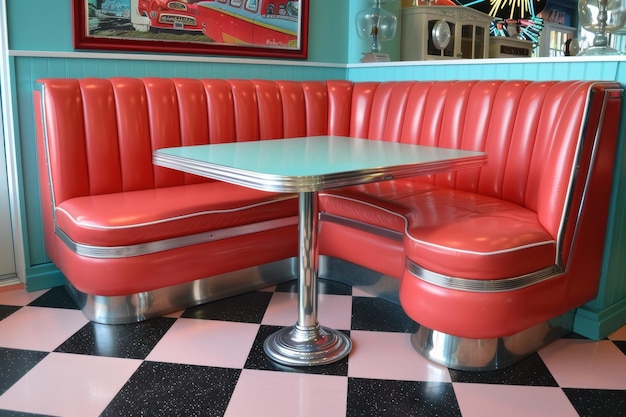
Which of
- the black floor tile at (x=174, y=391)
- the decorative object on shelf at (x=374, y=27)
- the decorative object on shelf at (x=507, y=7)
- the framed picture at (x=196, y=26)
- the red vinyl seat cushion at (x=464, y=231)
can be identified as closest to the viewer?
the black floor tile at (x=174, y=391)

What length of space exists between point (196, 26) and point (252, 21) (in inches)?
15.0

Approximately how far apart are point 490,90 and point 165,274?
1.74 m

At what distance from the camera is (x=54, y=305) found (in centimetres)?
279

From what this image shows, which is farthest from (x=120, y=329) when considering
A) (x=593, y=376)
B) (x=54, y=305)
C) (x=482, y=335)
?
(x=593, y=376)

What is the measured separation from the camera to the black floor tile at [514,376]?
212 cm

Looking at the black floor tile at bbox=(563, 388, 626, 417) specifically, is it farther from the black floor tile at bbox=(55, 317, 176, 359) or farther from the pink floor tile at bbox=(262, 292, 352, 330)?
the black floor tile at bbox=(55, 317, 176, 359)

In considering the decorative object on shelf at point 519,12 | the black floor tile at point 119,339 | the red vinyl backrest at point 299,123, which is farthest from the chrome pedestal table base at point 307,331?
the decorative object on shelf at point 519,12

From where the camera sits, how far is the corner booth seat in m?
2.17

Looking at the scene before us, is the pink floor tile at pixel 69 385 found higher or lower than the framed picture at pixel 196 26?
lower

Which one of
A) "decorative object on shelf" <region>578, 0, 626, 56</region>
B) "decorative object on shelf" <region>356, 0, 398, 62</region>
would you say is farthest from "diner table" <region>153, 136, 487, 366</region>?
"decorative object on shelf" <region>356, 0, 398, 62</region>

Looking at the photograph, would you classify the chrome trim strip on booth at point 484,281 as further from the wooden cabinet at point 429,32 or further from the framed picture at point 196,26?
the wooden cabinet at point 429,32

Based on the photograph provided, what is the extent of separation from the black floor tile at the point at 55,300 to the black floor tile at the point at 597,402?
7.04 feet

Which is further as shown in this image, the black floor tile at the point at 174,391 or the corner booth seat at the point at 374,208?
the corner booth seat at the point at 374,208

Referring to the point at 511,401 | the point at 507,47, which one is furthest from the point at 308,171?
the point at 507,47
